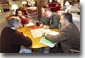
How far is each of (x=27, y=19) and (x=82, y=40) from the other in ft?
1.64

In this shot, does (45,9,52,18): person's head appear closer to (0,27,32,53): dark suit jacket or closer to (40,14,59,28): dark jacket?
(40,14,59,28): dark jacket

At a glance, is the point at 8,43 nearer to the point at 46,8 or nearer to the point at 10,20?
the point at 10,20

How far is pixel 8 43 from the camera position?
1.51m

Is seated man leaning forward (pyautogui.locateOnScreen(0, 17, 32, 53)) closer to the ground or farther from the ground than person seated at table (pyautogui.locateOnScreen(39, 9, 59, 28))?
closer to the ground

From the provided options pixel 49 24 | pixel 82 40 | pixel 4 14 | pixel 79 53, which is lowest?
pixel 79 53

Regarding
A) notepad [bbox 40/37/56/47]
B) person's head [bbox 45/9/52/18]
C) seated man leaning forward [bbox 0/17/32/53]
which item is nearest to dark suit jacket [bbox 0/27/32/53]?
seated man leaning forward [bbox 0/17/32/53]

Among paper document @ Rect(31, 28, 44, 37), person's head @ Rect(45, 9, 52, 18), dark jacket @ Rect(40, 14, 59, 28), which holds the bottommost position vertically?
paper document @ Rect(31, 28, 44, 37)

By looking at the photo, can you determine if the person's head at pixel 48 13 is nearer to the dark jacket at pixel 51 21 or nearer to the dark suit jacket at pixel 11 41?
the dark jacket at pixel 51 21

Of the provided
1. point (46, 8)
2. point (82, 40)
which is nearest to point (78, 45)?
point (82, 40)

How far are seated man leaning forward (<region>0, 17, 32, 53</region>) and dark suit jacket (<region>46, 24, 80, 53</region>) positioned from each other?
21cm

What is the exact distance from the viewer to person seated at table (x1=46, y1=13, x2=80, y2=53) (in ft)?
4.95

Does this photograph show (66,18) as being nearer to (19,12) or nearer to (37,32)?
(37,32)

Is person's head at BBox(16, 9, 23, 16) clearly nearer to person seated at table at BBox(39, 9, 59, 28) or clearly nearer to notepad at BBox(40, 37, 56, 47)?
person seated at table at BBox(39, 9, 59, 28)

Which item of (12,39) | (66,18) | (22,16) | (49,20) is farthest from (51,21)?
(12,39)
